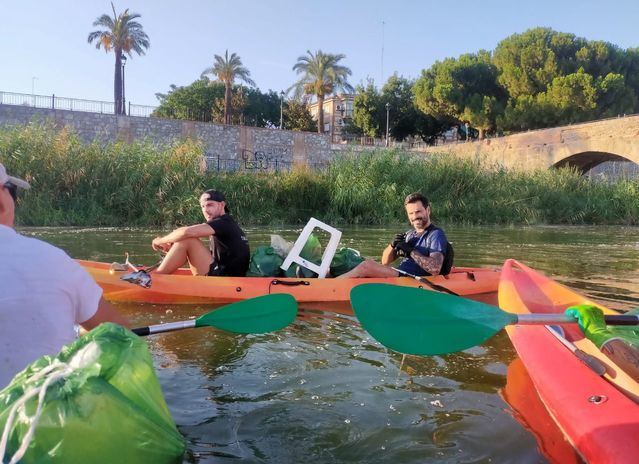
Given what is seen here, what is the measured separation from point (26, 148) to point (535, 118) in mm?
31116

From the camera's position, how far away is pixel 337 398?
3.00 meters

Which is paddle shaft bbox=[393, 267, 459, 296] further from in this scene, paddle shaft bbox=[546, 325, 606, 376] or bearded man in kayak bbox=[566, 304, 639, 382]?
bearded man in kayak bbox=[566, 304, 639, 382]

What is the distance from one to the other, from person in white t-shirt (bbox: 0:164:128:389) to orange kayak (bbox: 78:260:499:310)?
334 cm

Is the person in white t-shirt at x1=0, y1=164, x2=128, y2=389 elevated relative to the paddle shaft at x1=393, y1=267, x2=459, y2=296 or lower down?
elevated

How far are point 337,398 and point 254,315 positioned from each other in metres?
0.71

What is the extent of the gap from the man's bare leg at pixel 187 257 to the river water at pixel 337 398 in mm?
408

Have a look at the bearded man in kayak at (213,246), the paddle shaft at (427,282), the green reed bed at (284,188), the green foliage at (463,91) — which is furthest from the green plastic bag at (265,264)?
the green foliage at (463,91)

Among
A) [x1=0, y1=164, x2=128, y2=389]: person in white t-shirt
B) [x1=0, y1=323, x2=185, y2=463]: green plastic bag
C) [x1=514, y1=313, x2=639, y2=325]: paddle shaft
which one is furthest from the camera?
[x1=514, y1=313, x2=639, y2=325]: paddle shaft

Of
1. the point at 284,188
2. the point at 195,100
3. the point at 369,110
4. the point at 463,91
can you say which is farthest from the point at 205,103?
the point at 284,188

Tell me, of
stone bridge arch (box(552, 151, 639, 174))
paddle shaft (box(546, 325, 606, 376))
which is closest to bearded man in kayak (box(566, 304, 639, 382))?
paddle shaft (box(546, 325, 606, 376))

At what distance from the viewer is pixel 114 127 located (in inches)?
957

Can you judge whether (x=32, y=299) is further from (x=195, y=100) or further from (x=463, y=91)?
(x=195, y=100)

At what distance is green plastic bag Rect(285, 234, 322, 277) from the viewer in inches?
215

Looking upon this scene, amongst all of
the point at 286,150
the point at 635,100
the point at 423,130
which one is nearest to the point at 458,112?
the point at 423,130
